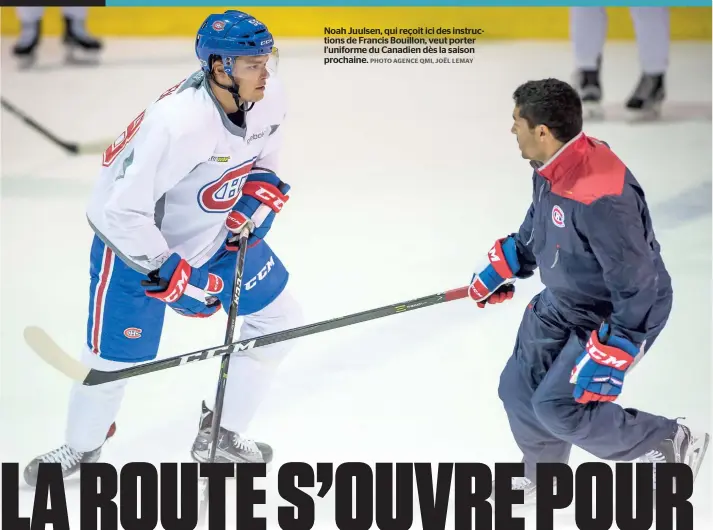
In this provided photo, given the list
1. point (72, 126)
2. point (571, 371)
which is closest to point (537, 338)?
point (571, 371)

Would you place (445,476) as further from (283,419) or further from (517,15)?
(517,15)

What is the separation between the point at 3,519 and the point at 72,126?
106 inches

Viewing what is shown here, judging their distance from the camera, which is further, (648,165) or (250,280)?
(648,165)

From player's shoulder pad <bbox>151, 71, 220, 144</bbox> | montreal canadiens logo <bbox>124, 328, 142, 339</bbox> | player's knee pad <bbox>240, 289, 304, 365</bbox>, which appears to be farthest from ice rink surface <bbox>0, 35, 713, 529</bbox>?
player's shoulder pad <bbox>151, 71, 220, 144</bbox>

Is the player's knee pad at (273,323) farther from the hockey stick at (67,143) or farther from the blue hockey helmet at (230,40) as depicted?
the hockey stick at (67,143)

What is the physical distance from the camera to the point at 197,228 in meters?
2.87

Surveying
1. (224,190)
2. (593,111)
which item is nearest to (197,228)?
(224,190)

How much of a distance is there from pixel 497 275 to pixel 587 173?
465mm

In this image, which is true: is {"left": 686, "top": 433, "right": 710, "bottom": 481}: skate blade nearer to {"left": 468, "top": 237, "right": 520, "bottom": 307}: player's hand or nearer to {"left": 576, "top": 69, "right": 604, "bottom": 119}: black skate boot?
{"left": 468, "top": 237, "right": 520, "bottom": 307}: player's hand

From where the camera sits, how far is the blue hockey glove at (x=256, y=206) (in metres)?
2.96

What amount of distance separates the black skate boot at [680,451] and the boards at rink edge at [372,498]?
2 centimetres

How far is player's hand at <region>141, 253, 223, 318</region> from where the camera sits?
2.68m

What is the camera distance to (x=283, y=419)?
10.7 ft

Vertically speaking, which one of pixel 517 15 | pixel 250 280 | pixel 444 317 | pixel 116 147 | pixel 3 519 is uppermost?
pixel 517 15
